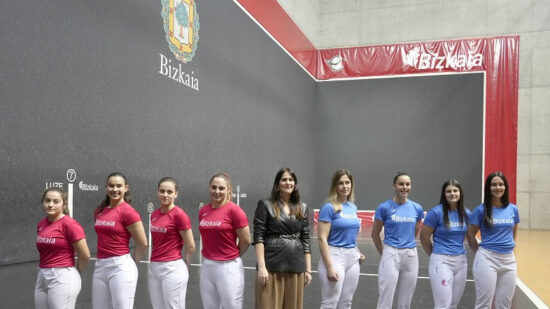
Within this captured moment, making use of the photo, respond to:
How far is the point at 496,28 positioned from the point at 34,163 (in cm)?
1345

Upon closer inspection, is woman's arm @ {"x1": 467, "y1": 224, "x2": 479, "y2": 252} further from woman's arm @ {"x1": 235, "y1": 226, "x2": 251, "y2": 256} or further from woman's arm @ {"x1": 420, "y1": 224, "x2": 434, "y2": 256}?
woman's arm @ {"x1": 235, "y1": 226, "x2": 251, "y2": 256}

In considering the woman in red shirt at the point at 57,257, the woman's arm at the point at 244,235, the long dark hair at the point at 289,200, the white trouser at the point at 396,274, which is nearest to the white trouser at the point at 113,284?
the woman in red shirt at the point at 57,257

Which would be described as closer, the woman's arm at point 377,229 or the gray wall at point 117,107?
the woman's arm at point 377,229

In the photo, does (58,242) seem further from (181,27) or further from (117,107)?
(181,27)

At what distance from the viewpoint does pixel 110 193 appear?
297 centimetres

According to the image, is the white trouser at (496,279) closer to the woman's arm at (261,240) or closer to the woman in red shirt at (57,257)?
the woman's arm at (261,240)

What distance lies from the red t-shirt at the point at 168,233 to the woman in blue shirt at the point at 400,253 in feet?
4.97

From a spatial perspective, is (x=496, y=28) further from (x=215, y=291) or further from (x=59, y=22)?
(x=215, y=291)

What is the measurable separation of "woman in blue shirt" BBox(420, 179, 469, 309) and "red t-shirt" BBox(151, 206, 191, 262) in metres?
1.84

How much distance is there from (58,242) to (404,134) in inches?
499

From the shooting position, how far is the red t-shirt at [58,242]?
275 centimetres

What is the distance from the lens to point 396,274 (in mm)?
3520

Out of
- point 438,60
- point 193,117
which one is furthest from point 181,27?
point 438,60

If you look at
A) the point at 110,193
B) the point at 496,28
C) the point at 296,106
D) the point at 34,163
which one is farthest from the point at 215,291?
the point at 496,28
